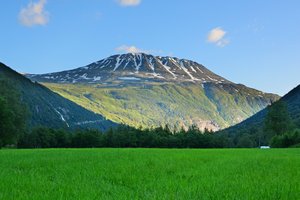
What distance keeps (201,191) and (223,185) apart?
129 centimetres

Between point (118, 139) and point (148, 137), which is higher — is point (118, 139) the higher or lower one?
the lower one

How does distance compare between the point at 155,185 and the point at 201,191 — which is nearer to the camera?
the point at 201,191

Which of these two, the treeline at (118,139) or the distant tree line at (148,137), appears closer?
the distant tree line at (148,137)

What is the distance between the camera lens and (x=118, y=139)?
132 metres

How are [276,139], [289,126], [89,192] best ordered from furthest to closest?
1. [289,126]
2. [276,139]
3. [89,192]

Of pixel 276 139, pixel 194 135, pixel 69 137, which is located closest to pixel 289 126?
pixel 276 139

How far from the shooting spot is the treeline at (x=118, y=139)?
123m

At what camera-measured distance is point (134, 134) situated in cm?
13575

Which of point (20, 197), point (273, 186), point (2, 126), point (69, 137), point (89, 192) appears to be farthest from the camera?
point (69, 137)

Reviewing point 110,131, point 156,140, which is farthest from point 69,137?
point 156,140

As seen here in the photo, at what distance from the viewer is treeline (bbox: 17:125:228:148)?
123469 millimetres

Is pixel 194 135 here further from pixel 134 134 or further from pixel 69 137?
pixel 69 137

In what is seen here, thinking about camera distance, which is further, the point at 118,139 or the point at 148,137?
the point at 148,137

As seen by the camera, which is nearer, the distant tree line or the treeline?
the distant tree line
